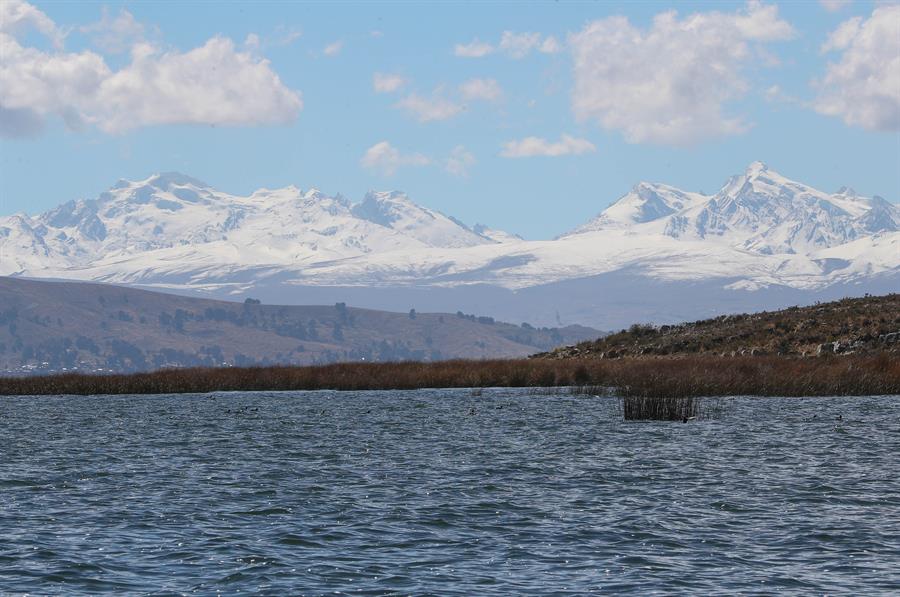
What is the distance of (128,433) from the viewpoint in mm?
57375

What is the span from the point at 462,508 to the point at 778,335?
66671 millimetres

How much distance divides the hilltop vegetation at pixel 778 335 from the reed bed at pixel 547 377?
210 inches

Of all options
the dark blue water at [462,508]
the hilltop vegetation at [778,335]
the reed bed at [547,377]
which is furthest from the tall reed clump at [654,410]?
the hilltop vegetation at [778,335]

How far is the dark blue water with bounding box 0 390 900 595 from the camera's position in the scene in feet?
78.1

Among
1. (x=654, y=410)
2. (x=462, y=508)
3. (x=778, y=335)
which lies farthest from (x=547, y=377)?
(x=462, y=508)

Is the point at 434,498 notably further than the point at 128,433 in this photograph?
No

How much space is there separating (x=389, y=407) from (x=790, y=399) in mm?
23392

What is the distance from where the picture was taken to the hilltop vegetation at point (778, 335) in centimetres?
8738

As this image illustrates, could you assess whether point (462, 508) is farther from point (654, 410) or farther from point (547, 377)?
point (547, 377)

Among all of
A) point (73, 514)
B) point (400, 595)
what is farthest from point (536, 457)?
point (400, 595)

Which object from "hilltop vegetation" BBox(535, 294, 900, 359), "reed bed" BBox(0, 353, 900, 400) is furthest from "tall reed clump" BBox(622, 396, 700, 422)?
"hilltop vegetation" BBox(535, 294, 900, 359)

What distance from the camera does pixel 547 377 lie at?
8806cm

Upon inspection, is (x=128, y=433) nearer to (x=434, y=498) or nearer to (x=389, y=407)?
(x=389, y=407)

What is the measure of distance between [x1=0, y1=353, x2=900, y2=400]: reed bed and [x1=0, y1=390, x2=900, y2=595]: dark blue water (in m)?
15.0
